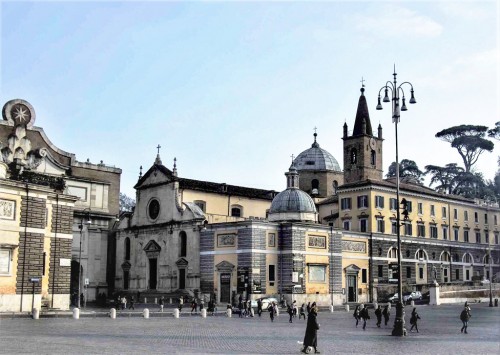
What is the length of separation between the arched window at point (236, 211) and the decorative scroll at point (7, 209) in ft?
98.5

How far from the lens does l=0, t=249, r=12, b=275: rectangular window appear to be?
127 feet

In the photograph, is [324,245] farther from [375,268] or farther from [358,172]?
[358,172]

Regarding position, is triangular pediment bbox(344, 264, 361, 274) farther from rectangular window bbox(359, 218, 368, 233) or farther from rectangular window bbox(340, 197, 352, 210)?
rectangular window bbox(340, 197, 352, 210)

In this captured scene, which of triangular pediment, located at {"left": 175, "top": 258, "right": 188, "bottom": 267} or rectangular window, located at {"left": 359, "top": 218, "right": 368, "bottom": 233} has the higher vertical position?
rectangular window, located at {"left": 359, "top": 218, "right": 368, "bottom": 233}

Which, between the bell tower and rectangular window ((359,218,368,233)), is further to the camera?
the bell tower

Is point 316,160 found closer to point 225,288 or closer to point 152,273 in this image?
point 152,273

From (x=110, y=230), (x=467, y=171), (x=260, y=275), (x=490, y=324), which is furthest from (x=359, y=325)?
(x=467, y=171)

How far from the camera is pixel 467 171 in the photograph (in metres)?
96.6

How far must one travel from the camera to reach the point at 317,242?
192ft

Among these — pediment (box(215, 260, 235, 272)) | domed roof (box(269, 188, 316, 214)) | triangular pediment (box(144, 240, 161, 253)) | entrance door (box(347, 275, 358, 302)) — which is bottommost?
entrance door (box(347, 275, 358, 302))

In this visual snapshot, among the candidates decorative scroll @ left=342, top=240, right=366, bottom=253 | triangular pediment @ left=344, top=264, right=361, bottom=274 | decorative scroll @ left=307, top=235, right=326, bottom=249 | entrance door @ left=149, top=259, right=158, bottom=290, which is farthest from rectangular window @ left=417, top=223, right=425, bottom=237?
entrance door @ left=149, top=259, right=158, bottom=290

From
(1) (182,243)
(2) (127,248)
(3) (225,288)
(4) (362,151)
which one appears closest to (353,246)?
(3) (225,288)

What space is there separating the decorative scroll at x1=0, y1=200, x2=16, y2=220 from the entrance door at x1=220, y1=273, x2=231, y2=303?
71.8 feet

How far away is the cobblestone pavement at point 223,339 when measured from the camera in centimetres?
2139
